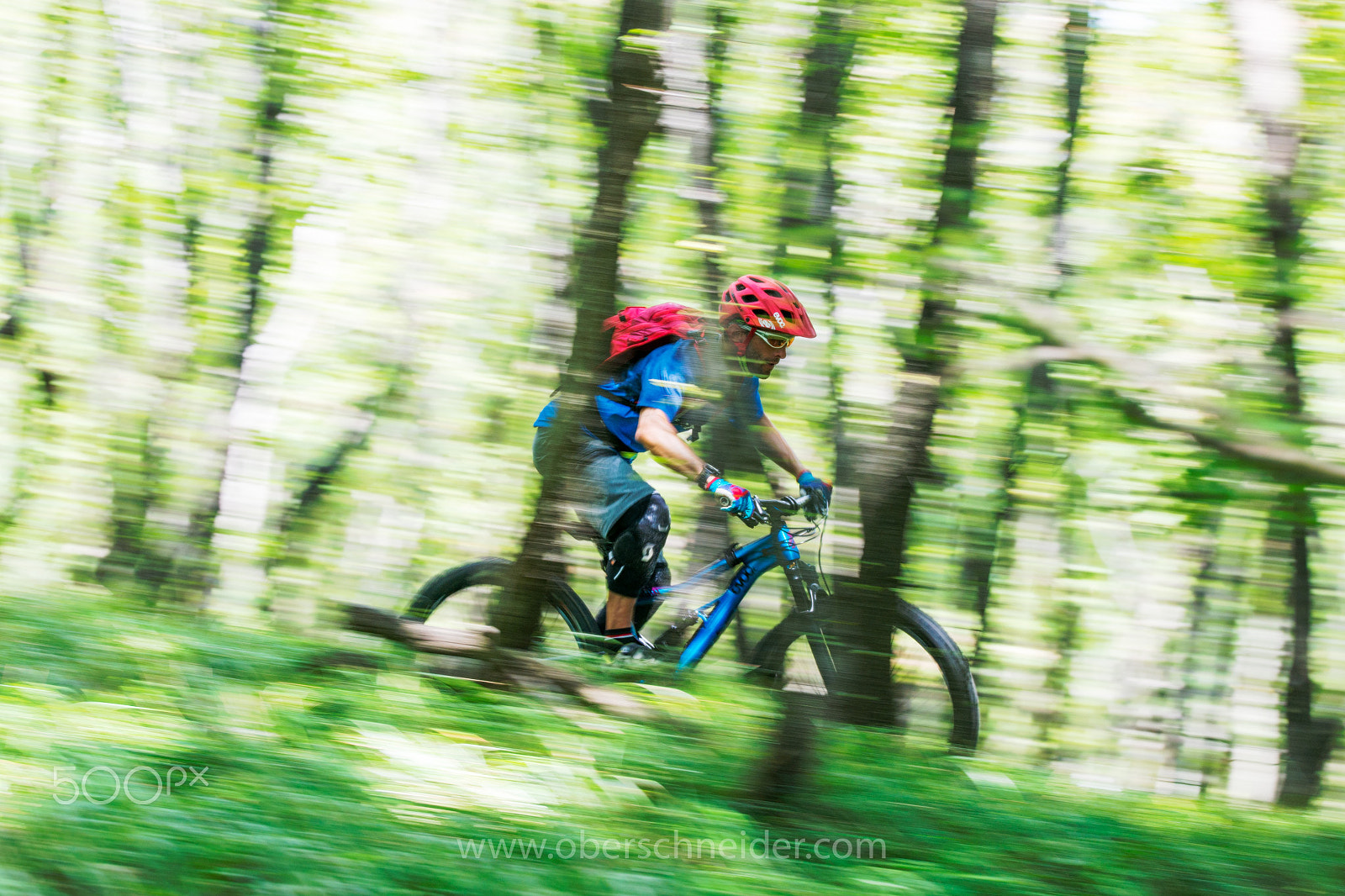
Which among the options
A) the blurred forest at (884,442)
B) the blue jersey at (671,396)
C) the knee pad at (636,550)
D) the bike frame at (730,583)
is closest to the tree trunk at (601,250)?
the blurred forest at (884,442)

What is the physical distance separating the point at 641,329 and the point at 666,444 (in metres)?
0.42

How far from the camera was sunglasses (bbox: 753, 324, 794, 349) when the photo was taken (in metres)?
2.73

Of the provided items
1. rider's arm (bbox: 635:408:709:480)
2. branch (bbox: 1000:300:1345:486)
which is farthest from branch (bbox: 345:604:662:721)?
branch (bbox: 1000:300:1345:486)

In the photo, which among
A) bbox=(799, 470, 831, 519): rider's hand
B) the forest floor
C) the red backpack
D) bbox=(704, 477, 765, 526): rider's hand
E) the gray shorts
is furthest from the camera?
the gray shorts

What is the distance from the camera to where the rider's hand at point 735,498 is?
293cm

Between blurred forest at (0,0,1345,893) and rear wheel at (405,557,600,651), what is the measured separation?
0.09 meters

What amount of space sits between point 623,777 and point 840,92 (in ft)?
7.17

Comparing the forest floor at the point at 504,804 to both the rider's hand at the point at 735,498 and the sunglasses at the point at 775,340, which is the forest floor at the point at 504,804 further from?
A: the sunglasses at the point at 775,340

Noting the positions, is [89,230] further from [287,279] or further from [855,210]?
[855,210]

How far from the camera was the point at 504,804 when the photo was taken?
2609 millimetres

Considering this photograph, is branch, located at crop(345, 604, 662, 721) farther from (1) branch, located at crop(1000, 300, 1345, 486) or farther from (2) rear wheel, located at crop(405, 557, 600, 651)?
(1) branch, located at crop(1000, 300, 1345, 486)

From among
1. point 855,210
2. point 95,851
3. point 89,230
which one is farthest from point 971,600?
point 89,230

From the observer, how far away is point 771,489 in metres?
2.82

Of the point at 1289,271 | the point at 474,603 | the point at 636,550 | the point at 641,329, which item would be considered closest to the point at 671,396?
the point at 641,329
